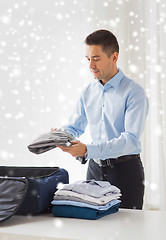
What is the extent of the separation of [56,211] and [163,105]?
2.01m

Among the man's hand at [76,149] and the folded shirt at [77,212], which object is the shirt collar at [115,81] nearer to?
the man's hand at [76,149]

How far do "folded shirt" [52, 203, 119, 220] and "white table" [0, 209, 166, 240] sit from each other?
2 cm

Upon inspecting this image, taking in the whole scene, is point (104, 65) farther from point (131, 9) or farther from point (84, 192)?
point (131, 9)

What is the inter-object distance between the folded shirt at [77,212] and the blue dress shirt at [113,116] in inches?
13.3

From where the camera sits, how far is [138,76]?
10.5 feet

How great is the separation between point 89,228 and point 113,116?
0.80m

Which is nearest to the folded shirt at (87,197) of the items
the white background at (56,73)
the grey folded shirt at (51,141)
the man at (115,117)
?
the grey folded shirt at (51,141)

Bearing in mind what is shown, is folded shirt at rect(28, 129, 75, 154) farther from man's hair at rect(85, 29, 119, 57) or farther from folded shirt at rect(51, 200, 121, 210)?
man's hair at rect(85, 29, 119, 57)

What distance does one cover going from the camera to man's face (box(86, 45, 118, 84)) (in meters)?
1.81

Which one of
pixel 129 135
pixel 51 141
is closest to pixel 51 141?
pixel 51 141

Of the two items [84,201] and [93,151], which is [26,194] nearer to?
[84,201]

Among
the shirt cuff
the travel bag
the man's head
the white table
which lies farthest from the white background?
the white table

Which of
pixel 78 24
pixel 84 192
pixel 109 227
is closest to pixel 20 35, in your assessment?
pixel 78 24

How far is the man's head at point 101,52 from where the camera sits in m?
1.81
